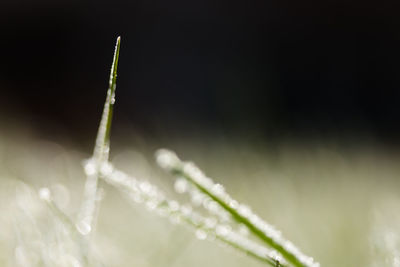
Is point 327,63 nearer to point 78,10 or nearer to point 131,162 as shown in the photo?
point 78,10

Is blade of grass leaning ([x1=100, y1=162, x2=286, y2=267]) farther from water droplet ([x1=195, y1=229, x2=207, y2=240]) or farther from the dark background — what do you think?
the dark background

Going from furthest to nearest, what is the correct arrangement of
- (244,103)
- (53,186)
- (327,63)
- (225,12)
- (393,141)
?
(225,12), (327,63), (393,141), (244,103), (53,186)

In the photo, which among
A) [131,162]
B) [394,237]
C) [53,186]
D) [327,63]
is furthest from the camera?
[327,63]

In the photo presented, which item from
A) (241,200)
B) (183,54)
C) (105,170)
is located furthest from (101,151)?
(183,54)

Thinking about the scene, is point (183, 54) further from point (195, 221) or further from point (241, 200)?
point (195, 221)

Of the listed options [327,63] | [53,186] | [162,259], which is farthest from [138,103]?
[162,259]

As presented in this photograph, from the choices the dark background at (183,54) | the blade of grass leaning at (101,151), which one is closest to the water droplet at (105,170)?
the blade of grass leaning at (101,151)
